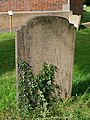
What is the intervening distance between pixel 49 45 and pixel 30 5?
44.9 ft

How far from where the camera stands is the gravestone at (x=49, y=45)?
14.3 feet

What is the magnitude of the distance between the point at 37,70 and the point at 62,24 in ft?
2.58

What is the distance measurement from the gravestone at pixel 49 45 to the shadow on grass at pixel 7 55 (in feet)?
7.74

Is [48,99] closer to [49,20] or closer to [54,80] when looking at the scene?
[54,80]

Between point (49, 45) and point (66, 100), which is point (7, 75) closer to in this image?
point (66, 100)

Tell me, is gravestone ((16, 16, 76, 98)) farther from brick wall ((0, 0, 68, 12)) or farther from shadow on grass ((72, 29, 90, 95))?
brick wall ((0, 0, 68, 12))

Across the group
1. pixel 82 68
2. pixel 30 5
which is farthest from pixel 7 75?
pixel 30 5

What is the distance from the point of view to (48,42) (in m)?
4.57

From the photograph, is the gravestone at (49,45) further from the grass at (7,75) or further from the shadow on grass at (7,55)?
the shadow on grass at (7,55)

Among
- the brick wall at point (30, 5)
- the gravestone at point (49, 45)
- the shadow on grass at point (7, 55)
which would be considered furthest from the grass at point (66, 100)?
the brick wall at point (30, 5)

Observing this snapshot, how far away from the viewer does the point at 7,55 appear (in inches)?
331

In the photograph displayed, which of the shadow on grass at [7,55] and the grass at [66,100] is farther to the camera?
the shadow on grass at [7,55]

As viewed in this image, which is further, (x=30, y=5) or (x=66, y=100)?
(x=30, y=5)

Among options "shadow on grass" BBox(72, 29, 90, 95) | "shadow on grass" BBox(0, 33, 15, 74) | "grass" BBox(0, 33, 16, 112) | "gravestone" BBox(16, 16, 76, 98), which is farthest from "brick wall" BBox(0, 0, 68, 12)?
"gravestone" BBox(16, 16, 76, 98)
